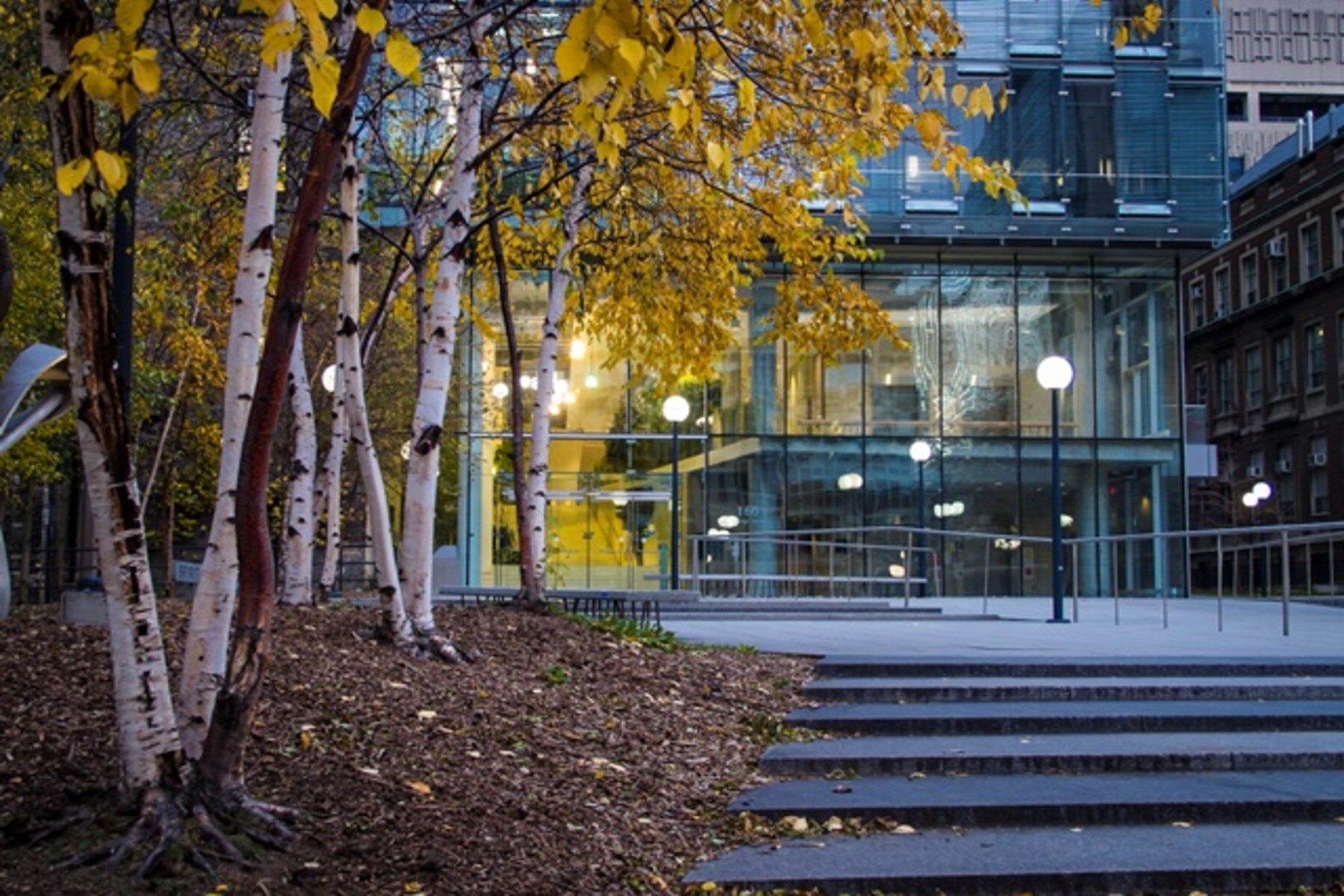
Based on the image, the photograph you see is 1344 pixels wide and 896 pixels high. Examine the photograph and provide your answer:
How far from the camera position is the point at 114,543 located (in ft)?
17.1

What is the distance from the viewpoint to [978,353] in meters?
31.3

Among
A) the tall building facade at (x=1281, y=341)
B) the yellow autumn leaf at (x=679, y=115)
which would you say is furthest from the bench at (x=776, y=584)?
the yellow autumn leaf at (x=679, y=115)

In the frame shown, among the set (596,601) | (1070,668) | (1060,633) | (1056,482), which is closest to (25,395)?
(1070,668)

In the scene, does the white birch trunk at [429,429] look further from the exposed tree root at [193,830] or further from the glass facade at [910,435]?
the glass facade at [910,435]

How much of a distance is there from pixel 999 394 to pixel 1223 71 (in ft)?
29.0

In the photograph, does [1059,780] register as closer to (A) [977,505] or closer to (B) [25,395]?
(B) [25,395]

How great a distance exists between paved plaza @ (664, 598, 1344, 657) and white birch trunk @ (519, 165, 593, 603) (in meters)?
1.93

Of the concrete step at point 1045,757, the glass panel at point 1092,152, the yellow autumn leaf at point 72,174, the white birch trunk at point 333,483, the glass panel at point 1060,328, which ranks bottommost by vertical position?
the concrete step at point 1045,757

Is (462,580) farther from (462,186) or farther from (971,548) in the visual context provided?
(462,186)

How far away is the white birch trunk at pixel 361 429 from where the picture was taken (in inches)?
335

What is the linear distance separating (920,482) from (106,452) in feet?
79.2

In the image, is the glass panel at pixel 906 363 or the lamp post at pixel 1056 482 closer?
the lamp post at pixel 1056 482

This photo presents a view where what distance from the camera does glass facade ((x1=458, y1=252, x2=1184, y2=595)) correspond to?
99.9 feet

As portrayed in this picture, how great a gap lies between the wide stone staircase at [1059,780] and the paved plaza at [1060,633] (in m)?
1.23
